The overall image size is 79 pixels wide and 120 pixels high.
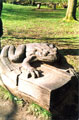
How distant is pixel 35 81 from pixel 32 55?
529mm

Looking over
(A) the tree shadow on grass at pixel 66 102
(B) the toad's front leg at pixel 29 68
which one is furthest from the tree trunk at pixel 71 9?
(A) the tree shadow on grass at pixel 66 102

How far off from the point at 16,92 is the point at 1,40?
11.4 ft

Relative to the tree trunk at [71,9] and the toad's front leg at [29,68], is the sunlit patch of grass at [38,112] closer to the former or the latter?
the toad's front leg at [29,68]

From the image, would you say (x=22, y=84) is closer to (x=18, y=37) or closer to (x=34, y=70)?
(x=34, y=70)

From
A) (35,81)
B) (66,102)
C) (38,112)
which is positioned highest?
(35,81)

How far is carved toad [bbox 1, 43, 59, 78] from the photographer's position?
281cm

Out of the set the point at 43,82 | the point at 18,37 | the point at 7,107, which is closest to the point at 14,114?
the point at 7,107

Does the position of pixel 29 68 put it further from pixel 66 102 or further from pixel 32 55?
pixel 66 102

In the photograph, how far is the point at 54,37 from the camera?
686 cm

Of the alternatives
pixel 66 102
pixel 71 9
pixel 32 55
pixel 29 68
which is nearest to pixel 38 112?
Result: pixel 66 102

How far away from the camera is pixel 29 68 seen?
108 inches

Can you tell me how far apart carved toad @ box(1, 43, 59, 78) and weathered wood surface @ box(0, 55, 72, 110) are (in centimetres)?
9

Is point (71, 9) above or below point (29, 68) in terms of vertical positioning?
below

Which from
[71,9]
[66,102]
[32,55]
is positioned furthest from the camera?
[71,9]
